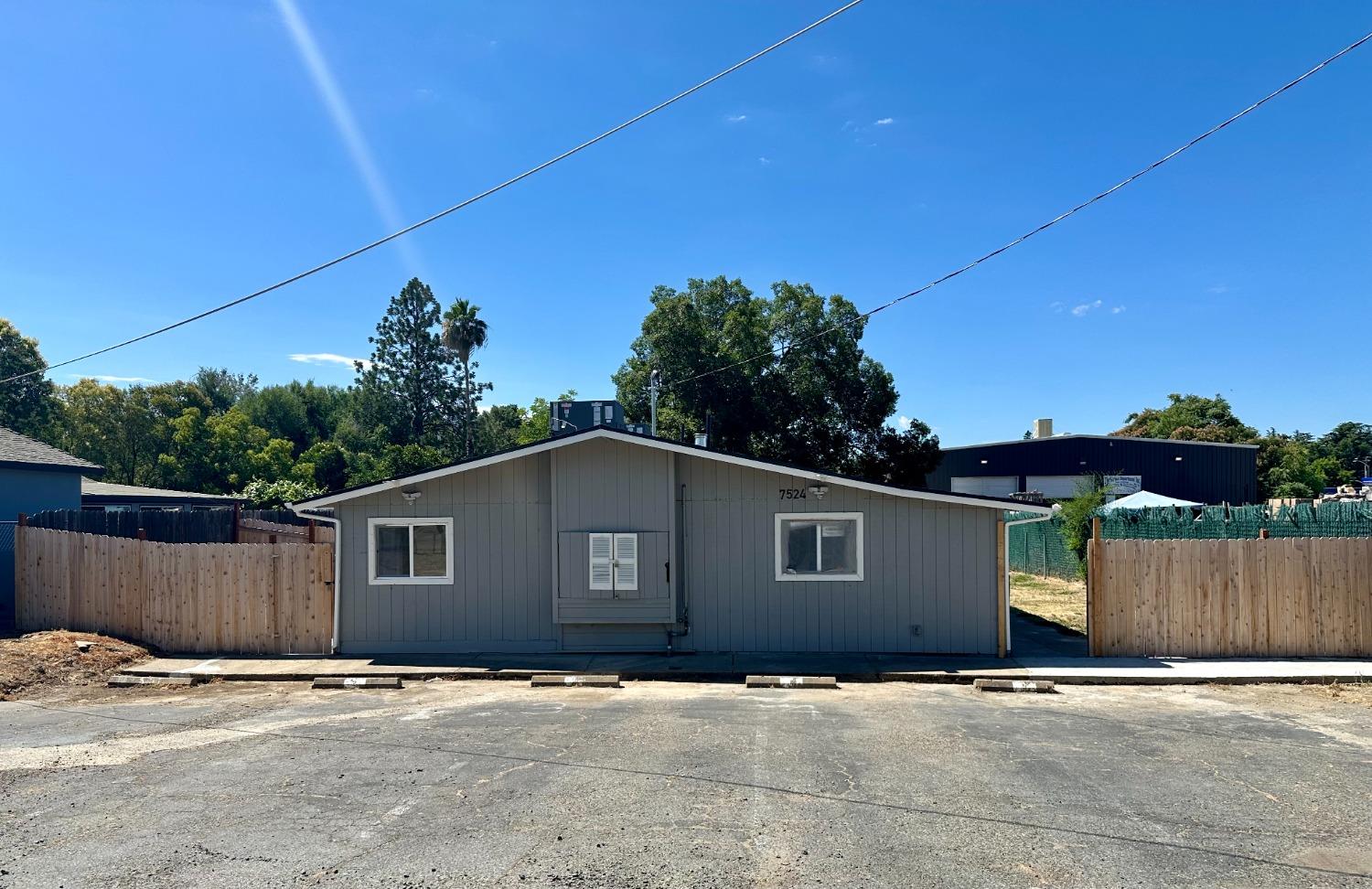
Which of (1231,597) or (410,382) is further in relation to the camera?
(410,382)

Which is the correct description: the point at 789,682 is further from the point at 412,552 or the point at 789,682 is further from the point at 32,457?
the point at 32,457

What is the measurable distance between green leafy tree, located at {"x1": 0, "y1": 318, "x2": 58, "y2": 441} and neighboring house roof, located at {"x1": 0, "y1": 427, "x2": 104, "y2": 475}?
91.9 ft

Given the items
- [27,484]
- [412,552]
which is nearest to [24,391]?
[27,484]

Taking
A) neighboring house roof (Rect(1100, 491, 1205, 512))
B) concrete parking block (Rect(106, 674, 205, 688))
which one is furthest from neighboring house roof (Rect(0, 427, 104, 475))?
neighboring house roof (Rect(1100, 491, 1205, 512))

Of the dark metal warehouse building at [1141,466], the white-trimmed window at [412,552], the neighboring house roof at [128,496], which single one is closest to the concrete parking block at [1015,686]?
the white-trimmed window at [412,552]

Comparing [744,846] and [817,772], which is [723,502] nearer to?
[817,772]

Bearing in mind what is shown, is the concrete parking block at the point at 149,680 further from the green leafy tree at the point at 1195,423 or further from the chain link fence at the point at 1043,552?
the green leafy tree at the point at 1195,423

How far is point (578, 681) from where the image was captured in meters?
10.9

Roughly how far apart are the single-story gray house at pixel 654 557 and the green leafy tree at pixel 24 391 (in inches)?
1631

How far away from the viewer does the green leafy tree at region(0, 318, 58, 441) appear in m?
44.6

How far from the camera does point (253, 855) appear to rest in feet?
16.9

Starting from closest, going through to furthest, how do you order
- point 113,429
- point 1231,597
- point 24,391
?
point 1231,597
point 24,391
point 113,429

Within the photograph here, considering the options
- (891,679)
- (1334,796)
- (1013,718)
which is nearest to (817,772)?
(1013,718)

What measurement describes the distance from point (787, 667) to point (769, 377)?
2789 centimetres
